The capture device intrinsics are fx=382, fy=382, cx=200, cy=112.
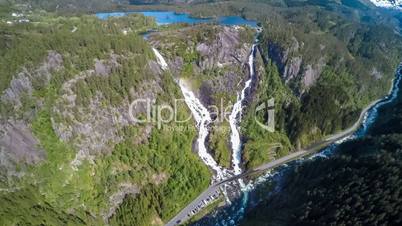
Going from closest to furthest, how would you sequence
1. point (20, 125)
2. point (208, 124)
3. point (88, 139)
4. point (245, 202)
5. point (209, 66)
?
point (20, 125) → point (88, 139) → point (245, 202) → point (208, 124) → point (209, 66)

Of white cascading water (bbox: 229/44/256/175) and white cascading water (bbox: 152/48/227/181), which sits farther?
white cascading water (bbox: 229/44/256/175)

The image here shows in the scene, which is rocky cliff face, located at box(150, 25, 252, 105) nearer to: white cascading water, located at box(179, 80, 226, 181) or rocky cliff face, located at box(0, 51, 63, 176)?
white cascading water, located at box(179, 80, 226, 181)

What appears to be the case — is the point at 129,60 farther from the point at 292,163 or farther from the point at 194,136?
the point at 292,163

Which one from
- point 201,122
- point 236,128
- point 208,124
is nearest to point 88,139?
point 201,122

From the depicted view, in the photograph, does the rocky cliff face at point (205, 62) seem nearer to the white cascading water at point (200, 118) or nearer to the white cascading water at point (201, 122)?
the white cascading water at point (200, 118)

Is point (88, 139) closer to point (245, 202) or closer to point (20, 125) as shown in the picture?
point (20, 125)

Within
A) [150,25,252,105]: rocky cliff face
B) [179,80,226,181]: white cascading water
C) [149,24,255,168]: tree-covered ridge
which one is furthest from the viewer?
[150,25,252,105]: rocky cliff face

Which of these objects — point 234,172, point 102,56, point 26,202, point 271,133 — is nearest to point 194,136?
point 234,172

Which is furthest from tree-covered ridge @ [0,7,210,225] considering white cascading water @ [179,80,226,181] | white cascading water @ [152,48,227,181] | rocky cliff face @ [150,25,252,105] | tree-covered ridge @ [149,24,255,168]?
rocky cliff face @ [150,25,252,105]
